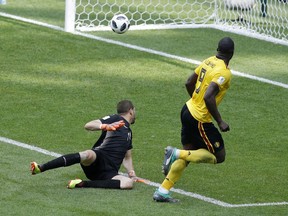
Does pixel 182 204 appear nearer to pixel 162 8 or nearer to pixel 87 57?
pixel 87 57

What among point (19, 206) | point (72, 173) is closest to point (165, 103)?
point (72, 173)

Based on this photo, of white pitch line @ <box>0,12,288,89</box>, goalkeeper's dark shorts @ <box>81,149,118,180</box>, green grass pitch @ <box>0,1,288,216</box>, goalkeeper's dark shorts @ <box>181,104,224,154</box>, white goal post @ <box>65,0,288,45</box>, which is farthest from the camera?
white goal post @ <box>65,0,288,45</box>

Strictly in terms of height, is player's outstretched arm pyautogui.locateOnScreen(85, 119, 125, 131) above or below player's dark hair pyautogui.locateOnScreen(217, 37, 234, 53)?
below

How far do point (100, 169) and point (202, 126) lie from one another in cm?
126

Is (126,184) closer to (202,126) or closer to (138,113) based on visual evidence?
(202,126)

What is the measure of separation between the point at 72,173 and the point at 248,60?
7.87 meters

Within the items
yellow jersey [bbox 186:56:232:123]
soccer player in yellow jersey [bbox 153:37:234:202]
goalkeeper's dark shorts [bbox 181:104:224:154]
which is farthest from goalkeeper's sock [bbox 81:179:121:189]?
yellow jersey [bbox 186:56:232:123]

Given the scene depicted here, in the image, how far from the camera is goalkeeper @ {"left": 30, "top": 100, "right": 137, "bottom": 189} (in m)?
11.4

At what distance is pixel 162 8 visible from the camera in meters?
23.2

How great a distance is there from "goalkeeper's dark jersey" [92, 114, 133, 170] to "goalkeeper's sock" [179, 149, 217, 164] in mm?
884

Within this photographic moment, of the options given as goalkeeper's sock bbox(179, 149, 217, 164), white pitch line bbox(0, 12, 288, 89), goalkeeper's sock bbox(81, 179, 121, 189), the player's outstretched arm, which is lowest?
white pitch line bbox(0, 12, 288, 89)

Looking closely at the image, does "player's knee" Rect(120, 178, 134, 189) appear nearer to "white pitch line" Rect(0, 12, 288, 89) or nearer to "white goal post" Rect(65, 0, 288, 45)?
"white pitch line" Rect(0, 12, 288, 89)

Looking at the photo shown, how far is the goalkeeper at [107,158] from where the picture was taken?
1135 cm

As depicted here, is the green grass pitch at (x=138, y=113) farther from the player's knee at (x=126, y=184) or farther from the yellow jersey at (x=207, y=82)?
the yellow jersey at (x=207, y=82)
